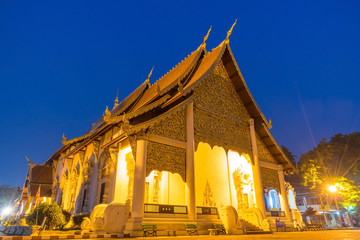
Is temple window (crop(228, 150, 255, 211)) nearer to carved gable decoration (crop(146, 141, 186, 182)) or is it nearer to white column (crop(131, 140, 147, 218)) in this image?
carved gable decoration (crop(146, 141, 186, 182))

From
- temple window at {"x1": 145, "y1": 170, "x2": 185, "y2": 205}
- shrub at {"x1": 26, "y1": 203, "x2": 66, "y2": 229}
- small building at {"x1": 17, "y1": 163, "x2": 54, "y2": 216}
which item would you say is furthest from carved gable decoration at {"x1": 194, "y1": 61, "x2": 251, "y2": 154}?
small building at {"x1": 17, "y1": 163, "x2": 54, "y2": 216}

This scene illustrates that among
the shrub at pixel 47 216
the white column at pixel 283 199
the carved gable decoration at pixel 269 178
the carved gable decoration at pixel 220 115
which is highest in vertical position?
the carved gable decoration at pixel 220 115

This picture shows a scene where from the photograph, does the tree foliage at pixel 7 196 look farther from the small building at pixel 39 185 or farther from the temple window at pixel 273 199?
the temple window at pixel 273 199

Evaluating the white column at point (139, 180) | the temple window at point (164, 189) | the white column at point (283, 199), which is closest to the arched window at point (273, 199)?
the white column at point (283, 199)

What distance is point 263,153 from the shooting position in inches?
467

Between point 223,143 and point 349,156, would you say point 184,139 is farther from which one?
point 349,156

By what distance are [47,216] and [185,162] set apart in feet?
19.6

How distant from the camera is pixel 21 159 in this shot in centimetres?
12219

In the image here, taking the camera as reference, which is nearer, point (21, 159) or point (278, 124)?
point (278, 124)

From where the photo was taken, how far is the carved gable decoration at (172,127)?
25.7 feet

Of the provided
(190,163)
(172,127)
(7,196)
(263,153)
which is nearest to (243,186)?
(263,153)

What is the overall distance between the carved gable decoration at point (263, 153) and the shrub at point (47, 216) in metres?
9.26

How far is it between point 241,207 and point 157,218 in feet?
17.3

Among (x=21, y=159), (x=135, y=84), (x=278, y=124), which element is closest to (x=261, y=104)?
(x=278, y=124)
